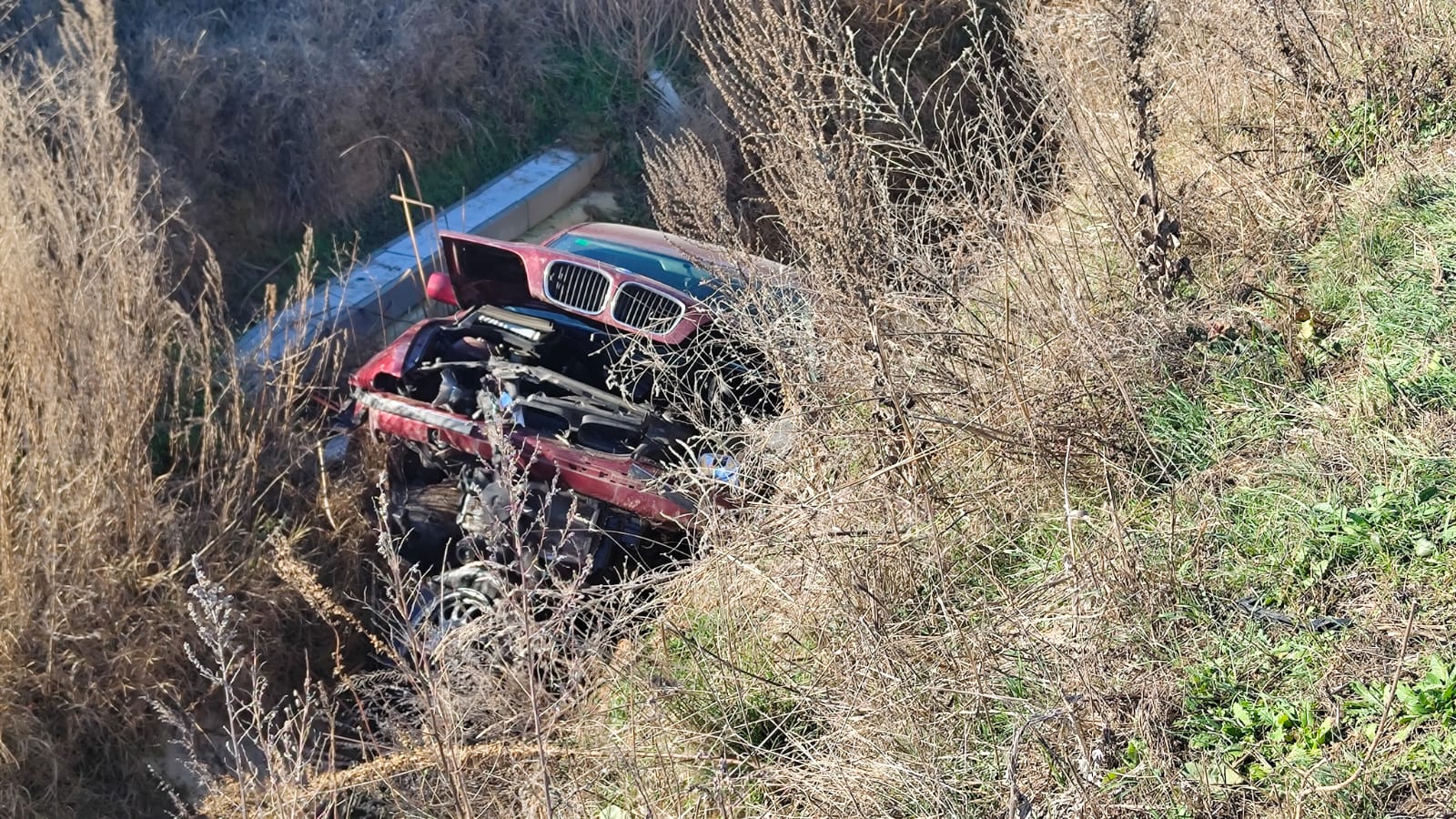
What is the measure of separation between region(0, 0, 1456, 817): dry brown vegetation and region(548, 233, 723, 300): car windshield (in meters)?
1.27

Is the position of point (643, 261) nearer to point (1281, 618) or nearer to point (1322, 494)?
point (1322, 494)

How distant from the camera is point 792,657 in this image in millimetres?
3914

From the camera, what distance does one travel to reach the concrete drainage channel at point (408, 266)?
22.4 ft

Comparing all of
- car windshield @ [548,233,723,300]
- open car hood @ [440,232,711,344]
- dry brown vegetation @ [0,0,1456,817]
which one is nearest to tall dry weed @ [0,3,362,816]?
dry brown vegetation @ [0,0,1456,817]

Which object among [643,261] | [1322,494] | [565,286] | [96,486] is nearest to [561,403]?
[565,286]

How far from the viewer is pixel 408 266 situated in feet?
29.0

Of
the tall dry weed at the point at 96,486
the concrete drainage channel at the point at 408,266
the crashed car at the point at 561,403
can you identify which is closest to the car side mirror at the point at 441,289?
the crashed car at the point at 561,403

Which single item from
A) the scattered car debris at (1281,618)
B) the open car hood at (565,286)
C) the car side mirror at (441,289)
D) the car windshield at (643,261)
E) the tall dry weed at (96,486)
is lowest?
the tall dry weed at (96,486)

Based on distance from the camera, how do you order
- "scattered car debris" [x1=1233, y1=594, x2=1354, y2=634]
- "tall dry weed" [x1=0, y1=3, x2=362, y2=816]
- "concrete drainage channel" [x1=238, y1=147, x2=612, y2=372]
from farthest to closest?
"concrete drainage channel" [x1=238, y1=147, x2=612, y2=372] < "tall dry weed" [x1=0, y1=3, x2=362, y2=816] < "scattered car debris" [x1=1233, y1=594, x2=1354, y2=634]

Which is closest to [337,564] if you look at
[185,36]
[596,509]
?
[596,509]

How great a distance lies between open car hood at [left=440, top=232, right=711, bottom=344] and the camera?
5.51 meters

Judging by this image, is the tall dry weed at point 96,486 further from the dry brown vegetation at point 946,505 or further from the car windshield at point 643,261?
the car windshield at point 643,261

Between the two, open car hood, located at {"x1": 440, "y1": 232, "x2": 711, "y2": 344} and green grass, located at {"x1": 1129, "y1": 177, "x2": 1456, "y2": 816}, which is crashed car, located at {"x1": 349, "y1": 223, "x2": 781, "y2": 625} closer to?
open car hood, located at {"x1": 440, "y1": 232, "x2": 711, "y2": 344}

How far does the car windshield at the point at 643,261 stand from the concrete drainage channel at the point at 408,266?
0.86 meters
